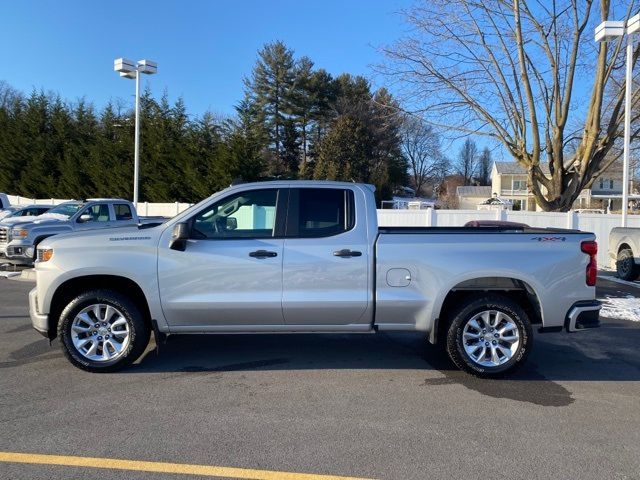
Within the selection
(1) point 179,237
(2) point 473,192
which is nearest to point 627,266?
(1) point 179,237

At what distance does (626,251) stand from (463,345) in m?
10.2

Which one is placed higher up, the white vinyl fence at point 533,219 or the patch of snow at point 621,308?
the white vinyl fence at point 533,219

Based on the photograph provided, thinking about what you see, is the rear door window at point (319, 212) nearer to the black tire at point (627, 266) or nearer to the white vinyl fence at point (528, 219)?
the black tire at point (627, 266)

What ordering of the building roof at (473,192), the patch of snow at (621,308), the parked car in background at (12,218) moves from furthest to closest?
the building roof at (473,192) → the parked car in background at (12,218) → the patch of snow at (621,308)

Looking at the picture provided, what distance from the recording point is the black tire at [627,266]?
13453 millimetres

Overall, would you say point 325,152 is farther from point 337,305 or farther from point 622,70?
point 337,305

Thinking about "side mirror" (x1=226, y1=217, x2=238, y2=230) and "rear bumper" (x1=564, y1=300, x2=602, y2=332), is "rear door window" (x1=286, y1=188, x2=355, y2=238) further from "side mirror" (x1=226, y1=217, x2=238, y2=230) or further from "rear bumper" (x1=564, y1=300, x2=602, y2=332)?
"rear bumper" (x1=564, y1=300, x2=602, y2=332)

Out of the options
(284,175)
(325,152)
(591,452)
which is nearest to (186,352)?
(591,452)

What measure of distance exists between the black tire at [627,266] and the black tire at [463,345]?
31.2 ft

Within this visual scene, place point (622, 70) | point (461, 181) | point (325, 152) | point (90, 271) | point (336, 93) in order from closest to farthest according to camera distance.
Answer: point (90, 271), point (622, 70), point (325, 152), point (336, 93), point (461, 181)

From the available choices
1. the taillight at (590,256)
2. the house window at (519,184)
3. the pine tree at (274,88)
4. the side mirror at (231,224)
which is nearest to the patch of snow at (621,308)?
the taillight at (590,256)

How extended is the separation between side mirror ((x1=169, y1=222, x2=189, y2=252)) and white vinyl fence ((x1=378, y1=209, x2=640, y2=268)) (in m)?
12.2

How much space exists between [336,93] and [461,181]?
5423 centimetres

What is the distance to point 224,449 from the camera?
157 inches
